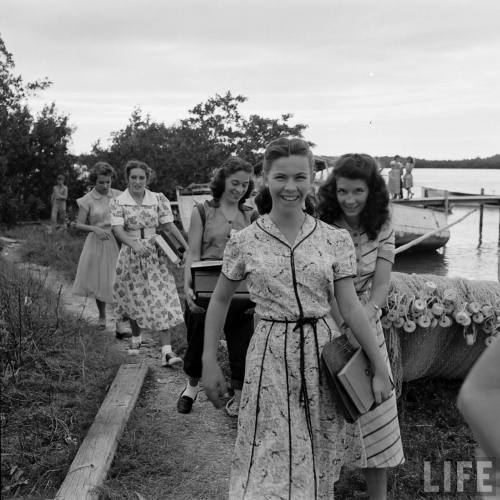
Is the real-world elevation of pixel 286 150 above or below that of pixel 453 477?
above

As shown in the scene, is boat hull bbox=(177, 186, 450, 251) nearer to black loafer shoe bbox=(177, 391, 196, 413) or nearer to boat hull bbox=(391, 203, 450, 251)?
boat hull bbox=(391, 203, 450, 251)

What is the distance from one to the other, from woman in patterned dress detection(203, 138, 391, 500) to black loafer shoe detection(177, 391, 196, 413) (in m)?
1.94

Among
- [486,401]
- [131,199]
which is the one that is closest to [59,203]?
[131,199]

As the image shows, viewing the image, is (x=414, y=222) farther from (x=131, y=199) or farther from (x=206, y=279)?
(x=206, y=279)

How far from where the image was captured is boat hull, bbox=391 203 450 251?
2327 cm

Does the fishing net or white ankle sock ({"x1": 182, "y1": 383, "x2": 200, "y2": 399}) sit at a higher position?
the fishing net

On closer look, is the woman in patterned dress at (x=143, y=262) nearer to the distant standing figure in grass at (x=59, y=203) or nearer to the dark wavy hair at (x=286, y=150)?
the dark wavy hair at (x=286, y=150)

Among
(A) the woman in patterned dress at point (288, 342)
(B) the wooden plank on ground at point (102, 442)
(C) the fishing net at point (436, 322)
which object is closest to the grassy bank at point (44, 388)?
(B) the wooden plank on ground at point (102, 442)

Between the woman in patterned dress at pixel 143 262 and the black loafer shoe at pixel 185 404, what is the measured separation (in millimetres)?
1259

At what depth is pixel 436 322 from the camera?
4527mm

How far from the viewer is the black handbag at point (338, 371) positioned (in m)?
2.56

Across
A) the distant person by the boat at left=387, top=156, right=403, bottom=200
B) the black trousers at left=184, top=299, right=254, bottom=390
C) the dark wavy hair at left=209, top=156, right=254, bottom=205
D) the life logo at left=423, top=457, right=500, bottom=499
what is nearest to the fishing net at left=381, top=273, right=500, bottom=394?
the life logo at left=423, top=457, right=500, bottom=499

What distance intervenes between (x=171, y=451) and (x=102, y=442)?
0.45 meters

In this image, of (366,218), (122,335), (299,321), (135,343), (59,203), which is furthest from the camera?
(59,203)
